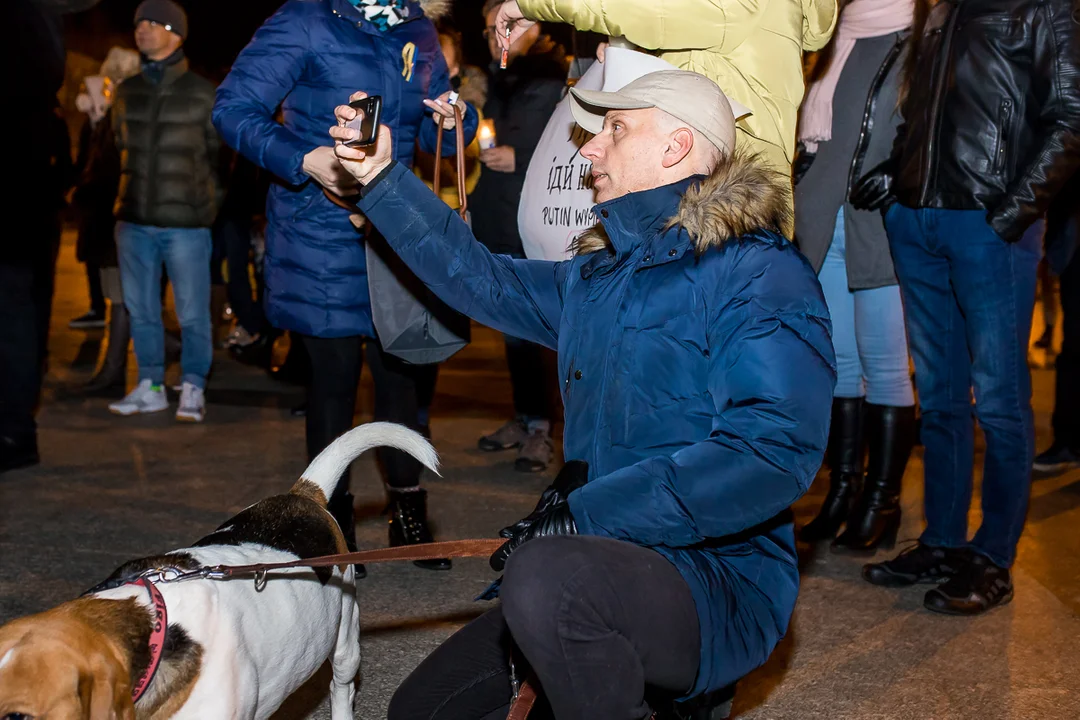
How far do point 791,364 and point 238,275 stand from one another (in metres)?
7.83

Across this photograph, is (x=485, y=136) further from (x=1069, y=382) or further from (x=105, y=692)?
(x=105, y=692)

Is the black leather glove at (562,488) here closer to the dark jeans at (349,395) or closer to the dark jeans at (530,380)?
the dark jeans at (349,395)

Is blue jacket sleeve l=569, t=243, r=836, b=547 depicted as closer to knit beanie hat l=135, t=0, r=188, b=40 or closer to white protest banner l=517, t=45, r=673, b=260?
white protest banner l=517, t=45, r=673, b=260

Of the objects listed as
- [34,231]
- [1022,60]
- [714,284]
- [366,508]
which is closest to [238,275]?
[34,231]

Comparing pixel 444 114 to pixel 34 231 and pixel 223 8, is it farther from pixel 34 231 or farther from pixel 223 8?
pixel 223 8

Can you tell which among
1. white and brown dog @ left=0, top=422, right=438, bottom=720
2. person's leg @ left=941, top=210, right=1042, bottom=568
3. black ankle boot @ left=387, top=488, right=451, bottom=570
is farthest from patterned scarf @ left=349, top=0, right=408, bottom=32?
person's leg @ left=941, top=210, right=1042, bottom=568

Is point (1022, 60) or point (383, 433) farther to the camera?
point (1022, 60)

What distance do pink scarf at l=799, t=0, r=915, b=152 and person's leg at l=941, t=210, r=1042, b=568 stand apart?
0.76 meters

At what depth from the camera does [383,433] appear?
10.5 ft

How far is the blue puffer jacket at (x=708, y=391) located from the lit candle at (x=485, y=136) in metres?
3.16

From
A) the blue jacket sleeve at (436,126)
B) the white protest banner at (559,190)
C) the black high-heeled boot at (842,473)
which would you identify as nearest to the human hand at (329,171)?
the white protest banner at (559,190)

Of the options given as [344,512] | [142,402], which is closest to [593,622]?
[344,512]

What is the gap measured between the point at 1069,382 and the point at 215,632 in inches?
203

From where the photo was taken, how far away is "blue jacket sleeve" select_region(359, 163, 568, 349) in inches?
110
